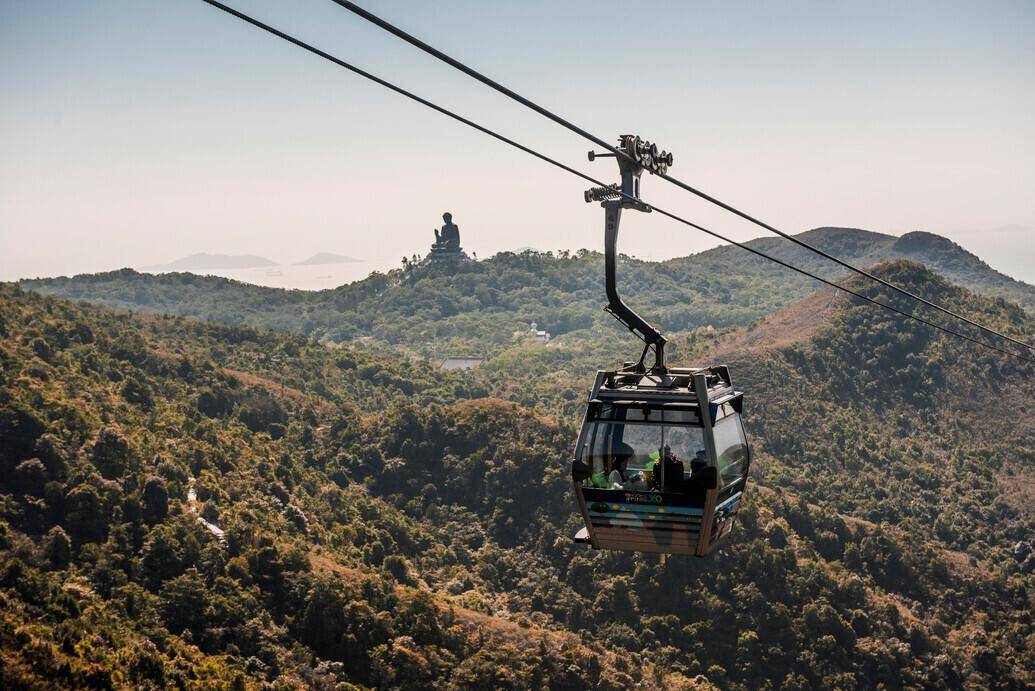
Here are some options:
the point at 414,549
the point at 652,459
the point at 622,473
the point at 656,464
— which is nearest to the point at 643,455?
the point at 652,459

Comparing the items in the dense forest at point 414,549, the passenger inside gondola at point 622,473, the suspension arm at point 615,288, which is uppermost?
the suspension arm at point 615,288

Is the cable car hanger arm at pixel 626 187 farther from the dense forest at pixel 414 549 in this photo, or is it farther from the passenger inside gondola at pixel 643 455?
the dense forest at pixel 414 549

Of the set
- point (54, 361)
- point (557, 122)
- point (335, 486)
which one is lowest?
point (335, 486)

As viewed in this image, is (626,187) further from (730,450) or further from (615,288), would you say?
(730,450)

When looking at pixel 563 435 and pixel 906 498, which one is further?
pixel 906 498

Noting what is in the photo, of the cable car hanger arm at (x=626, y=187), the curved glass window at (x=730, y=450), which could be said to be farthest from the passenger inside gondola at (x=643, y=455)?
the cable car hanger arm at (x=626, y=187)

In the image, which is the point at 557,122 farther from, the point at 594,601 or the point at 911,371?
the point at 911,371

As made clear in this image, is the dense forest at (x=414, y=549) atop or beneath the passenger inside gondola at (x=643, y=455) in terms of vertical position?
beneath

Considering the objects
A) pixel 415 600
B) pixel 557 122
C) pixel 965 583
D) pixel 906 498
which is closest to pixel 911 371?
pixel 906 498
